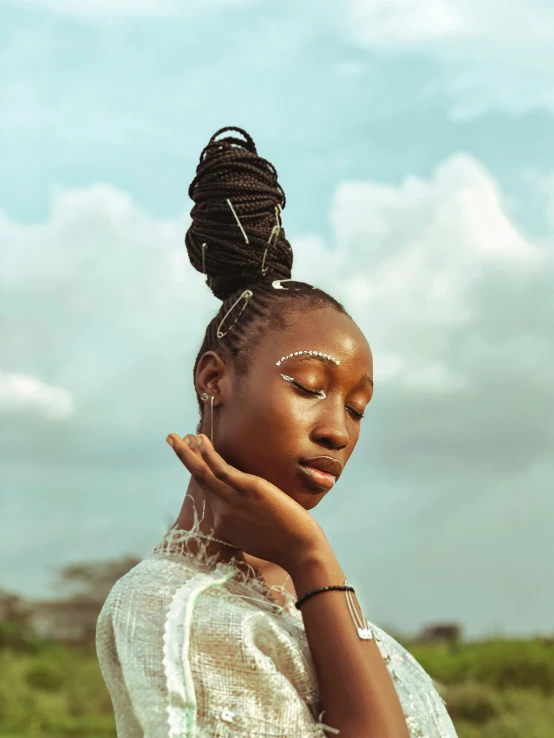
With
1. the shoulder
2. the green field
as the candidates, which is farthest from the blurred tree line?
the shoulder

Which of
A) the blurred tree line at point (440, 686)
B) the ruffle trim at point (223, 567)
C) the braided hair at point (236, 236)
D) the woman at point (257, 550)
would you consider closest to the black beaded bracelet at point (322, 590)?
the woman at point (257, 550)

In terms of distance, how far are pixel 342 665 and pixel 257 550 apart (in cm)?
46

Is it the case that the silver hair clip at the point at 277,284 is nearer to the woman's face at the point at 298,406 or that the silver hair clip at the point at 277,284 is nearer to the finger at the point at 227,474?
the woman's face at the point at 298,406

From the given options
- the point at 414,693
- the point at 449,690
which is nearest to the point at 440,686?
the point at 449,690

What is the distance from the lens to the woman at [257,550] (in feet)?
8.80

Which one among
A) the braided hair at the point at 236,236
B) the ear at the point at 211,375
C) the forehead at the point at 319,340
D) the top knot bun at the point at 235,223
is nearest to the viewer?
the forehead at the point at 319,340

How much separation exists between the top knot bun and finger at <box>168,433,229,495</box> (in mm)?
838

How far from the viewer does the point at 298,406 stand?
121 inches

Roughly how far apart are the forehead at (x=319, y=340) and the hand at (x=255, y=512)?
0.44 meters

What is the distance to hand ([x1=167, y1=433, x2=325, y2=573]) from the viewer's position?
281 cm

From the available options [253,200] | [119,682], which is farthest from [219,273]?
[119,682]

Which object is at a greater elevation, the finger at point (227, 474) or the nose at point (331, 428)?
the nose at point (331, 428)

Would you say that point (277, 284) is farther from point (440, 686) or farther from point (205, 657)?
point (440, 686)

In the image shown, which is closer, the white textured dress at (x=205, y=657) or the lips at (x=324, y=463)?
the white textured dress at (x=205, y=657)
